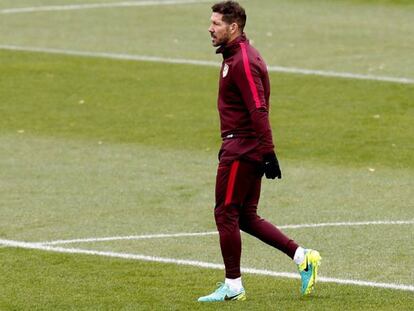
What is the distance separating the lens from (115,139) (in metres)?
18.9

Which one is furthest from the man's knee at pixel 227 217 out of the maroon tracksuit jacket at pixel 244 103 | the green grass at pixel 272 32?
the green grass at pixel 272 32

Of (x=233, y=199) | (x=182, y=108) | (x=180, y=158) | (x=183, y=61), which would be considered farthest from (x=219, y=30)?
(x=183, y=61)

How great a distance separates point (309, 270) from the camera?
10.8 m

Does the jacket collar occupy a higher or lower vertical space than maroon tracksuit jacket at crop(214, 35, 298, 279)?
higher

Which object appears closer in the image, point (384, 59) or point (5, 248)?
point (5, 248)

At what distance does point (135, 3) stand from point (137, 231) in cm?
1815

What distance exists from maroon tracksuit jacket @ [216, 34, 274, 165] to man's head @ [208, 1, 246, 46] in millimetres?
58

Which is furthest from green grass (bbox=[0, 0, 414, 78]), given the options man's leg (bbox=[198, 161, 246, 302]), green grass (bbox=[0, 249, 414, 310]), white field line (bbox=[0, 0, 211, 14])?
man's leg (bbox=[198, 161, 246, 302])

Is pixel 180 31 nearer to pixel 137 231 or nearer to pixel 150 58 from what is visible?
pixel 150 58

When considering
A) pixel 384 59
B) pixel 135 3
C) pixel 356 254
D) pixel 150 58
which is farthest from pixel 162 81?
pixel 356 254

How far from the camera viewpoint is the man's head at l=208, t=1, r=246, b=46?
10453 mm

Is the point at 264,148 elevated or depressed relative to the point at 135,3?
elevated

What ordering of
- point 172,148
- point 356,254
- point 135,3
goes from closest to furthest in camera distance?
1. point 356,254
2. point 172,148
3. point 135,3

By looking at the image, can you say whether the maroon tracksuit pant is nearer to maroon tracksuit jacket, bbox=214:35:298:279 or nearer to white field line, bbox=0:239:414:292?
maroon tracksuit jacket, bbox=214:35:298:279
